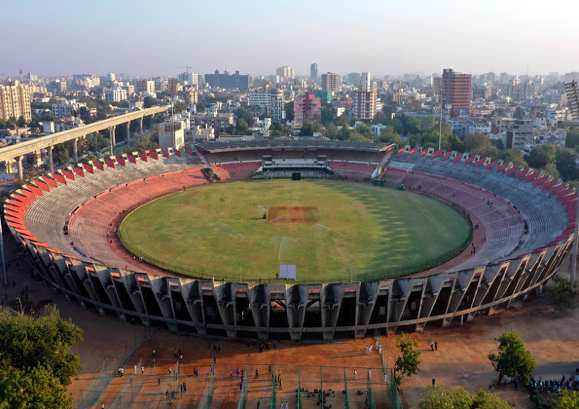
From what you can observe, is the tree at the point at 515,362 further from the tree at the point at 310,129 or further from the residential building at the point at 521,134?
the tree at the point at 310,129

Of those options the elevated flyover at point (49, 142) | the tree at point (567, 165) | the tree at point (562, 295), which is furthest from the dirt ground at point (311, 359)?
the tree at point (567, 165)

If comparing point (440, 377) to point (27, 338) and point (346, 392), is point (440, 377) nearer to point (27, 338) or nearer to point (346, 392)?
point (346, 392)

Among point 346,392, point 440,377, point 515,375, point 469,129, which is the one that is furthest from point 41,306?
point 469,129

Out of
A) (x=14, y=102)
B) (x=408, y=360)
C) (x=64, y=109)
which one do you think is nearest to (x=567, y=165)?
(x=408, y=360)

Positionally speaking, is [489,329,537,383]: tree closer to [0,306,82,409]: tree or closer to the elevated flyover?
[0,306,82,409]: tree

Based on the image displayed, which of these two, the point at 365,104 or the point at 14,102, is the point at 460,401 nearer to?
the point at 365,104

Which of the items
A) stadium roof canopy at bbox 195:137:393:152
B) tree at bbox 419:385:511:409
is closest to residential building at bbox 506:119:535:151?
stadium roof canopy at bbox 195:137:393:152
